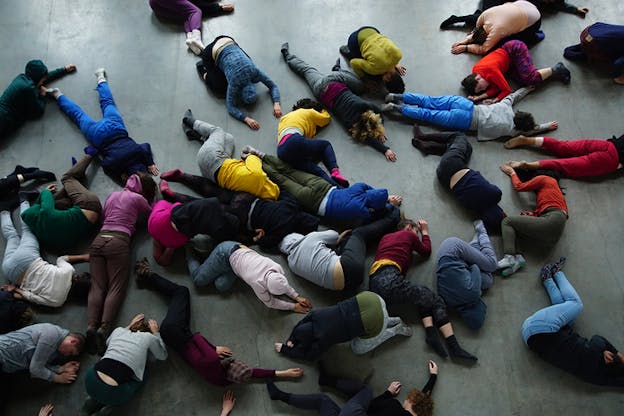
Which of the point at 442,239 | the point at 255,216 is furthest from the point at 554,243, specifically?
the point at 255,216

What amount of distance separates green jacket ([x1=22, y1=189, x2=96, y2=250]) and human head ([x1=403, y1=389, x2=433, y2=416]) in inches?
116

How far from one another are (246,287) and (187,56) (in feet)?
9.18

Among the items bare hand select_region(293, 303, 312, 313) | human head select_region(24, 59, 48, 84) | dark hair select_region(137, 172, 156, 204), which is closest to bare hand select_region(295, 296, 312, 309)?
bare hand select_region(293, 303, 312, 313)

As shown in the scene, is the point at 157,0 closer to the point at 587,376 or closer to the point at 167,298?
the point at 167,298

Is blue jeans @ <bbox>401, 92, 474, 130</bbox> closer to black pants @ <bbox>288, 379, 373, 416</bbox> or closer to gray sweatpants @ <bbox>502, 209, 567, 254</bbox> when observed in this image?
gray sweatpants @ <bbox>502, 209, 567, 254</bbox>

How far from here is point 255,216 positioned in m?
3.87

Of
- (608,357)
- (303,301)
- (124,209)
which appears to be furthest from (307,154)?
(608,357)

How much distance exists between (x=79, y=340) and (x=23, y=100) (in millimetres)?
2568

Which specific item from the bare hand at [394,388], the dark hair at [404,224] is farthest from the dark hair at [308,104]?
the bare hand at [394,388]

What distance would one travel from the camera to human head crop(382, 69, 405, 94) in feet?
15.4

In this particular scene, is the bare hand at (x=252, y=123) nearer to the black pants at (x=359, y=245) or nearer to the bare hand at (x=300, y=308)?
the black pants at (x=359, y=245)

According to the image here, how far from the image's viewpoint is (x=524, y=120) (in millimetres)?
4414

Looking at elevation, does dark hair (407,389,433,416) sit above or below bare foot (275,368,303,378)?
above

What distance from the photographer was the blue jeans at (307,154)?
416 cm
